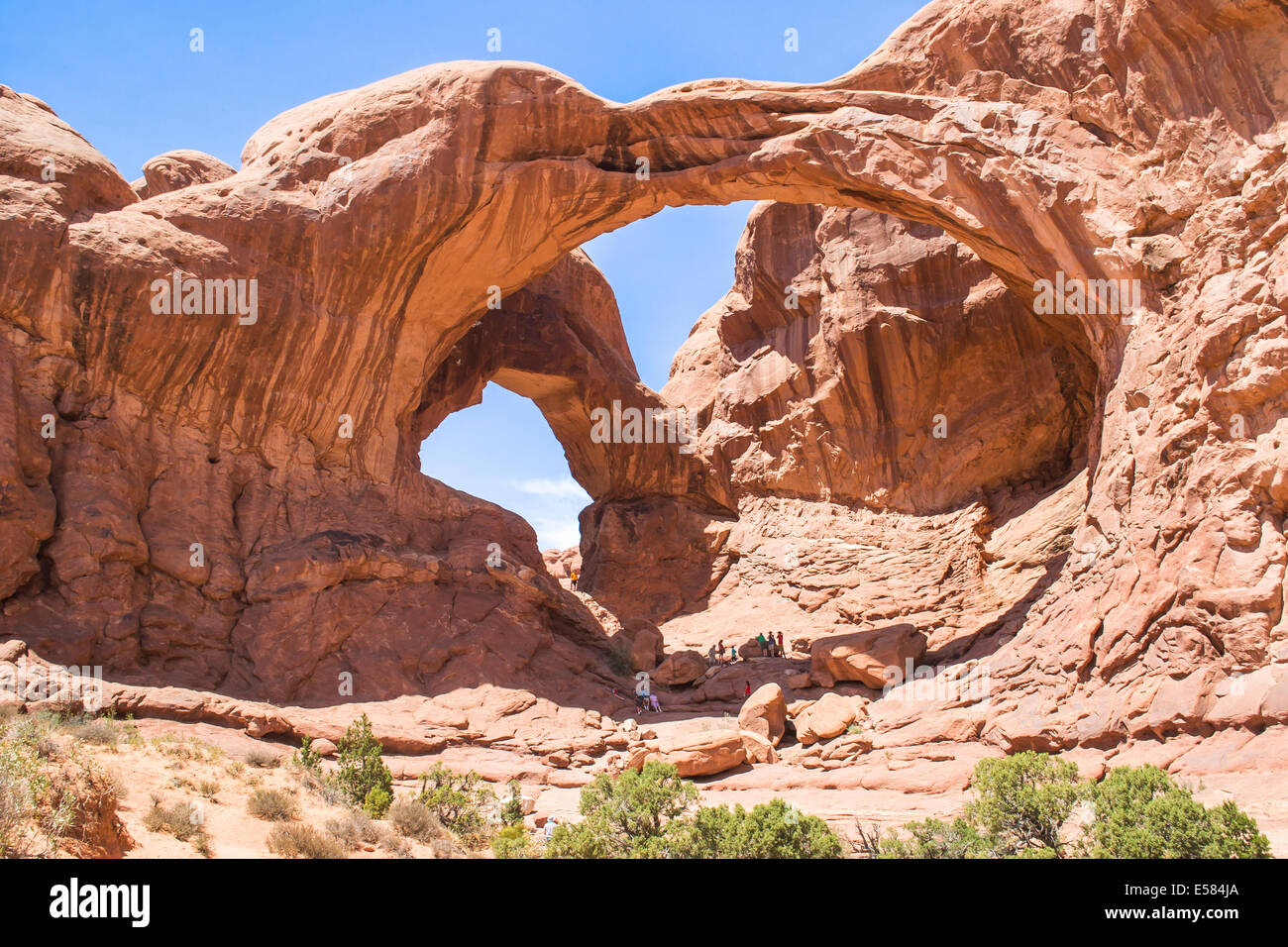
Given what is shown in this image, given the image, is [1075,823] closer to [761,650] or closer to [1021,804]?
[1021,804]

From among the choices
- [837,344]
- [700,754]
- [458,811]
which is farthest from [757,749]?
[837,344]

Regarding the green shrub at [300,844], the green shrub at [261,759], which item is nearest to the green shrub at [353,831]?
the green shrub at [300,844]

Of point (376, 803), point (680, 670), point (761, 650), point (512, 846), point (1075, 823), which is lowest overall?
point (1075, 823)

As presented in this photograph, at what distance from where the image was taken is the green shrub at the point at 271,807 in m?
10.3

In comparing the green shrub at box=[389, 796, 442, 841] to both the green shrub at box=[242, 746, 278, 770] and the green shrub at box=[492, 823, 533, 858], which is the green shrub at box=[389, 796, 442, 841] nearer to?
the green shrub at box=[492, 823, 533, 858]

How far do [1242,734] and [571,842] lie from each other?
27.7 ft

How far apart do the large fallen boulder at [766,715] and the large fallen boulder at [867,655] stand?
2495mm

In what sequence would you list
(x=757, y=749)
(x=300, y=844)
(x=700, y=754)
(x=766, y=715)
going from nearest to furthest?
1. (x=300, y=844)
2. (x=700, y=754)
3. (x=757, y=749)
4. (x=766, y=715)

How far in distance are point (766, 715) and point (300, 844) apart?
10.1 meters

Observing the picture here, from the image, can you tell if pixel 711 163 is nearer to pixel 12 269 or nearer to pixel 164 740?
pixel 12 269

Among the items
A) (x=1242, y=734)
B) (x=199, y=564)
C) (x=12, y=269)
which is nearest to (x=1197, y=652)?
(x=1242, y=734)

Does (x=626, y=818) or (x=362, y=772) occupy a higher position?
(x=362, y=772)

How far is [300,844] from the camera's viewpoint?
29.2 ft

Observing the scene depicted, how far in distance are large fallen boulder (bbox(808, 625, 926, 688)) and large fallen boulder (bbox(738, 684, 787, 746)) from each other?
249 centimetres
